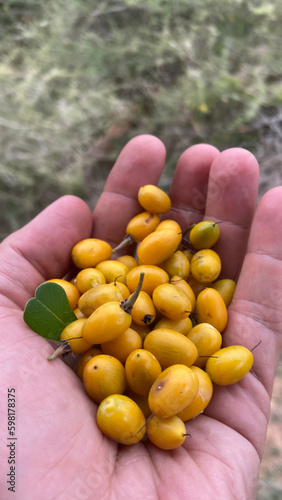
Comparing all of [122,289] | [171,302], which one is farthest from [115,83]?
[171,302]

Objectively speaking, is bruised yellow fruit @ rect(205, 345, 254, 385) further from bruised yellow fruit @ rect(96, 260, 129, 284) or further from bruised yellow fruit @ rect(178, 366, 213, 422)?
bruised yellow fruit @ rect(96, 260, 129, 284)

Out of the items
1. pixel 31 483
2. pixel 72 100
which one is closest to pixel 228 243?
pixel 31 483

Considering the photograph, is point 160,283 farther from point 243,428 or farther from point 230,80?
point 230,80

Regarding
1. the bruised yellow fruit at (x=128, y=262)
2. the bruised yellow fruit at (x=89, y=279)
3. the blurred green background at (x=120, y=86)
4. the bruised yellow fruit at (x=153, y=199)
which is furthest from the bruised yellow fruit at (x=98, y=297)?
the blurred green background at (x=120, y=86)

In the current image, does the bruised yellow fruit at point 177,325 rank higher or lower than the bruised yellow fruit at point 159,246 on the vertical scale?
lower

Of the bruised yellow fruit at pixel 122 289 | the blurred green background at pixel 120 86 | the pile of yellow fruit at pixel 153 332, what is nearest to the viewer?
the pile of yellow fruit at pixel 153 332

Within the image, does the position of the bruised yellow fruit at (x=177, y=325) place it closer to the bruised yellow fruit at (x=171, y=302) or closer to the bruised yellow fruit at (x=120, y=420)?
the bruised yellow fruit at (x=171, y=302)
